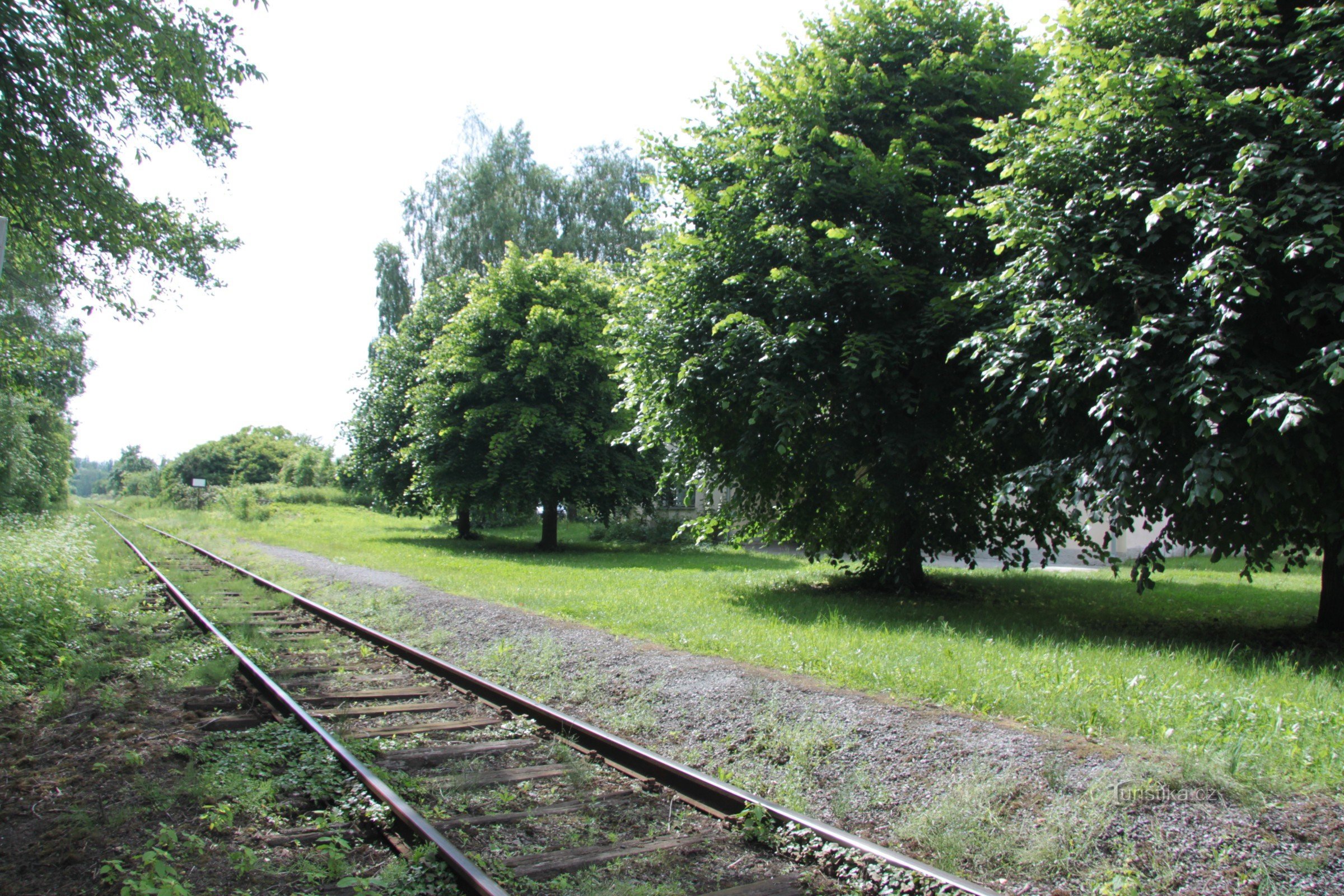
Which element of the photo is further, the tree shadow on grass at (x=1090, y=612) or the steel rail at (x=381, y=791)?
the tree shadow on grass at (x=1090, y=612)

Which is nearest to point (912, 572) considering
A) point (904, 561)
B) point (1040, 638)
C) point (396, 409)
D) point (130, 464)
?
point (904, 561)

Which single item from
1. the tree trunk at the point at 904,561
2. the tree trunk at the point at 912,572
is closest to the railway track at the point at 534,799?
the tree trunk at the point at 904,561

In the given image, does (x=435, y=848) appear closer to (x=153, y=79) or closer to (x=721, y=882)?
(x=721, y=882)

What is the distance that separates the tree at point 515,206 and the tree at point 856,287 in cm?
2110

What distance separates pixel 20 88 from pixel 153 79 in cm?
152

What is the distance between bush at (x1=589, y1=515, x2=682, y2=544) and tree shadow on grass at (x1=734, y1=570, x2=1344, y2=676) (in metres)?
11.9

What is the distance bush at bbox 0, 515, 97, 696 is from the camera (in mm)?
7707

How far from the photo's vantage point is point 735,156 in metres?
12.5

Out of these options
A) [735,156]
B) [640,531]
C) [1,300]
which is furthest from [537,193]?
[735,156]

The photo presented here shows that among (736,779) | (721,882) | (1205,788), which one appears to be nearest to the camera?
(721,882)

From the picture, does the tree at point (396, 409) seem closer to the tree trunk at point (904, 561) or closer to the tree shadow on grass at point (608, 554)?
the tree shadow on grass at point (608, 554)

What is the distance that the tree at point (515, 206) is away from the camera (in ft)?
108

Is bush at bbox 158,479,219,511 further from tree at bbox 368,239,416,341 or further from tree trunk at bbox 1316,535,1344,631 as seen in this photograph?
tree trunk at bbox 1316,535,1344,631

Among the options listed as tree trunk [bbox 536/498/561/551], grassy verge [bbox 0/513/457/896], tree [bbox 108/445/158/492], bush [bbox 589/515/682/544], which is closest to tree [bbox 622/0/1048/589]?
grassy verge [bbox 0/513/457/896]
